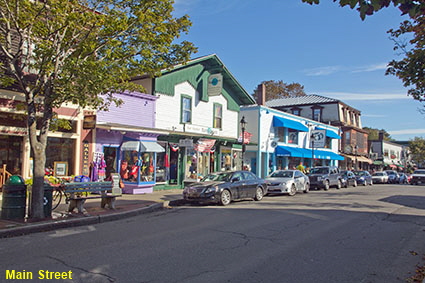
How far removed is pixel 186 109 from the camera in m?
21.8

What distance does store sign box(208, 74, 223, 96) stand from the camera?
22795mm

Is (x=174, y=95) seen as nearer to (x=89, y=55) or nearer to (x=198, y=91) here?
(x=198, y=91)

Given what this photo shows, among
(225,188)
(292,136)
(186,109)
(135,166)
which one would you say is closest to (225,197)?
(225,188)

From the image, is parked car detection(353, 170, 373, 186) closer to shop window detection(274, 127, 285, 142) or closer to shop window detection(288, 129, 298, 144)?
shop window detection(288, 129, 298, 144)

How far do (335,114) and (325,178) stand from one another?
24104 millimetres

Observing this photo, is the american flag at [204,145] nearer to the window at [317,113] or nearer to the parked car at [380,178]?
the parked car at [380,178]

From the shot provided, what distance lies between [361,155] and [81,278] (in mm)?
53879

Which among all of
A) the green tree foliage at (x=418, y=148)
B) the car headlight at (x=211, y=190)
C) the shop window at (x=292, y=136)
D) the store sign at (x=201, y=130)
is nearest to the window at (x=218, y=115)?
the store sign at (x=201, y=130)

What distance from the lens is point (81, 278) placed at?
17.6 feet

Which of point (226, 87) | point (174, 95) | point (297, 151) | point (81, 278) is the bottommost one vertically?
point (81, 278)

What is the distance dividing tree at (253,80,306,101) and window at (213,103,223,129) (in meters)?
30.7

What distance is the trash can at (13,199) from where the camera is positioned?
31.1 ft

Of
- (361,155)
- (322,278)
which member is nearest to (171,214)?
(322,278)

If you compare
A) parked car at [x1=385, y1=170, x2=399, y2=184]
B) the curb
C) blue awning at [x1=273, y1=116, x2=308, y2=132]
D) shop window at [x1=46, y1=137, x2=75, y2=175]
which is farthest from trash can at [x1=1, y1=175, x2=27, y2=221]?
parked car at [x1=385, y1=170, x2=399, y2=184]
